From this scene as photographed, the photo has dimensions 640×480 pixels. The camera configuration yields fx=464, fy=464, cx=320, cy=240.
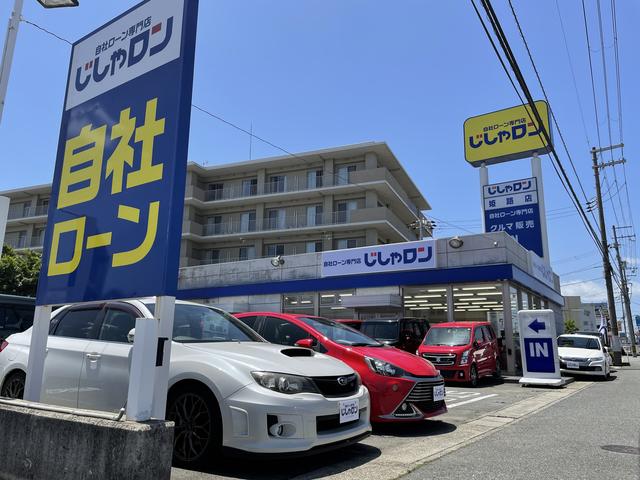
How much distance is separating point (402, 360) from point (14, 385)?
14.8 feet

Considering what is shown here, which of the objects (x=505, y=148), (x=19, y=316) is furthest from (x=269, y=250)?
(x=19, y=316)

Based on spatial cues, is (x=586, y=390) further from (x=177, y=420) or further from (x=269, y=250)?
(x=269, y=250)

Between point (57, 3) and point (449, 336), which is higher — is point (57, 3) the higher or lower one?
the higher one

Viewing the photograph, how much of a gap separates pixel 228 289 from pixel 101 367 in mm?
20373

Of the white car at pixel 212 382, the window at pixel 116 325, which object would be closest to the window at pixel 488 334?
the white car at pixel 212 382

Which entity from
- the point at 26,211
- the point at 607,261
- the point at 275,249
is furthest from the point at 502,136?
the point at 26,211

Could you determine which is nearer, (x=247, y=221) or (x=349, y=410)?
(x=349, y=410)

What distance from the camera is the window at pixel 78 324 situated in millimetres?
4934

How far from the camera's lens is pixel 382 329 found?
13719mm

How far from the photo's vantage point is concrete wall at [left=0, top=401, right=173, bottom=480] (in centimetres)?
280

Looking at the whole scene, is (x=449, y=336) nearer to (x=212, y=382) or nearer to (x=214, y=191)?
(x=212, y=382)

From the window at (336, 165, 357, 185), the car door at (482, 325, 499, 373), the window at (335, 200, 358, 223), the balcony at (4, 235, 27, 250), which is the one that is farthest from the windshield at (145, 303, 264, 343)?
the balcony at (4, 235, 27, 250)

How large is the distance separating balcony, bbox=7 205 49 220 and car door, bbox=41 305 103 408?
48.5 meters

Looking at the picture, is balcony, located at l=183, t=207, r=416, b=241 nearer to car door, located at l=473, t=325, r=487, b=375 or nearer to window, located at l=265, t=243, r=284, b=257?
window, located at l=265, t=243, r=284, b=257
